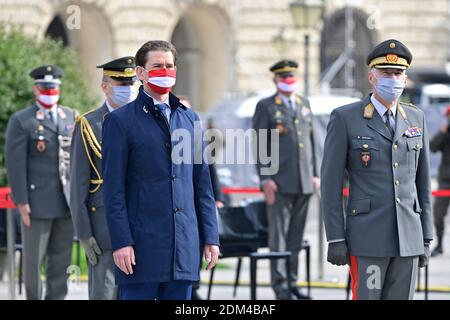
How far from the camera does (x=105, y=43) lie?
32469mm

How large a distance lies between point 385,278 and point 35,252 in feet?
11.7

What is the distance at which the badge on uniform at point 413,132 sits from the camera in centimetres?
770

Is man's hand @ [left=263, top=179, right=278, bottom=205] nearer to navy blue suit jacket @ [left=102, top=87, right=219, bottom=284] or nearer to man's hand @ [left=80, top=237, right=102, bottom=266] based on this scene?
man's hand @ [left=80, top=237, right=102, bottom=266]

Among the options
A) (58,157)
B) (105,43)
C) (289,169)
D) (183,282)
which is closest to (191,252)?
(183,282)

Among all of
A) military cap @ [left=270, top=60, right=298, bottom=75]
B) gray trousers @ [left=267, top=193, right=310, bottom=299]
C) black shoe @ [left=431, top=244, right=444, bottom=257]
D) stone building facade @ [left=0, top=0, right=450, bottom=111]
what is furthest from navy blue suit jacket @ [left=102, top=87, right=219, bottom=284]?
stone building facade @ [left=0, top=0, right=450, bottom=111]

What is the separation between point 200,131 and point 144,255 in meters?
0.75

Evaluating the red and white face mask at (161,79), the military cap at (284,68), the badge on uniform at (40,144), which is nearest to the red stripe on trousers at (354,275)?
the red and white face mask at (161,79)

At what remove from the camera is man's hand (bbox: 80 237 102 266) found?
8.44 meters

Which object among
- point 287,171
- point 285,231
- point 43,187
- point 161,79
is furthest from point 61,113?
point 161,79

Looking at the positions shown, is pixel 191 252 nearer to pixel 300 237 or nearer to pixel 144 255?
pixel 144 255

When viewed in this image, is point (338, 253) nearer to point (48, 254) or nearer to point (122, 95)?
point (122, 95)

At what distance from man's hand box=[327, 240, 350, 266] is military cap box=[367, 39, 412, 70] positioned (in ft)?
3.45

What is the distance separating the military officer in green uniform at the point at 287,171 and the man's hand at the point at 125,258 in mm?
4562
